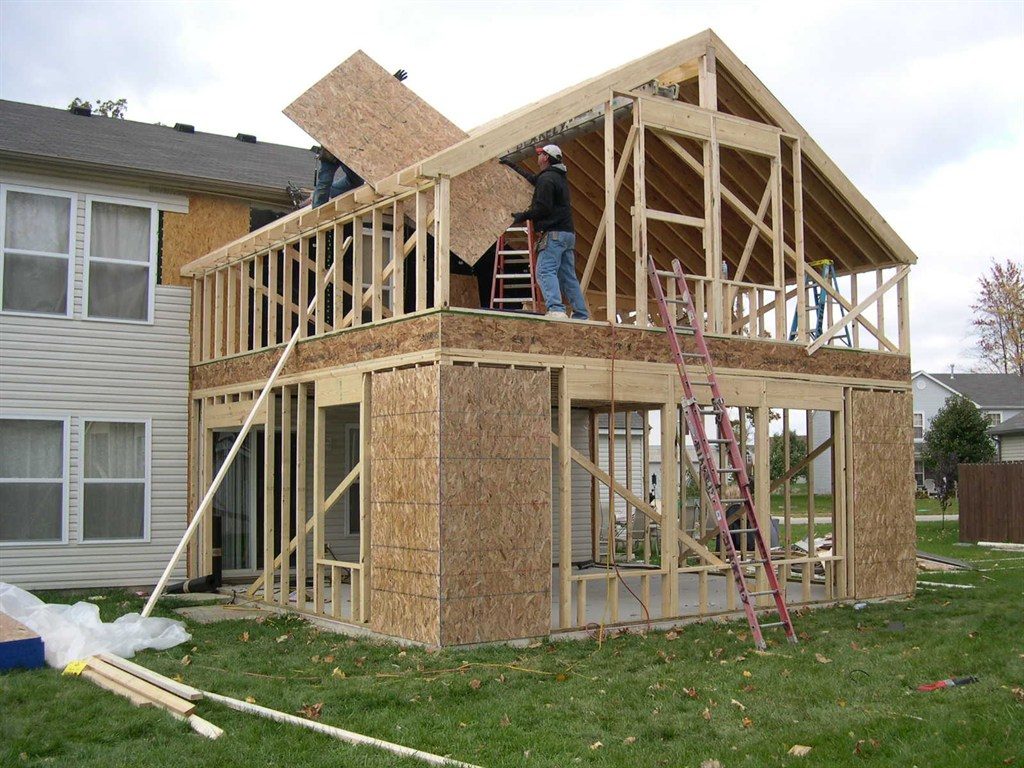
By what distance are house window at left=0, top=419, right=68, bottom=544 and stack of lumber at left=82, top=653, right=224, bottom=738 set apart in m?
6.15

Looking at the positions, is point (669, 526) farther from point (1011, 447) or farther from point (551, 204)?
point (1011, 447)

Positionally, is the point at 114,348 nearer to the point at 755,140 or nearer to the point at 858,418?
the point at 755,140

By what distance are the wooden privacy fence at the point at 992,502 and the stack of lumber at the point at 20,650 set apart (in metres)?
22.8

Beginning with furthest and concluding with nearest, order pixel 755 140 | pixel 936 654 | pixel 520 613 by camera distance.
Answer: pixel 755 140 → pixel 520 613 → pixel 936 654

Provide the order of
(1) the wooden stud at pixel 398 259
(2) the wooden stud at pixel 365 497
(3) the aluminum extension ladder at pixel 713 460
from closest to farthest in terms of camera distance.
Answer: (3) the aluminum extension ladder at pixel 713 460 < (1) the wooden stud at pixel 398 259 < (2) the wooden stud at pixel 365 497

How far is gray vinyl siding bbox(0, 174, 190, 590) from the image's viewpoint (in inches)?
594

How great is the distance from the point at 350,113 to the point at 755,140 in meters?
5.12

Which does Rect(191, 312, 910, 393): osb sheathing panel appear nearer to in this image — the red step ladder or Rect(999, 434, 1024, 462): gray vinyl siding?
the red step ladder

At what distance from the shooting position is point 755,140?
1362 cm

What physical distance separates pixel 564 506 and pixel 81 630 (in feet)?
15.4

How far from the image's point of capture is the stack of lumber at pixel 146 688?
7531 mm

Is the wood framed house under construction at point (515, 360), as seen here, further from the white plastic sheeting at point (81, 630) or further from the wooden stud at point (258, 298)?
the white plastic sheeting at point (81, 630)


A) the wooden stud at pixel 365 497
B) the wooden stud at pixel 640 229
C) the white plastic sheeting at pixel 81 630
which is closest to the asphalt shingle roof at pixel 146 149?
the wooden stud at pixel 365 497

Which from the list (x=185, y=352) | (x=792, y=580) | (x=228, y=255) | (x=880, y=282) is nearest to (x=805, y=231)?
(x=880, y=282)
